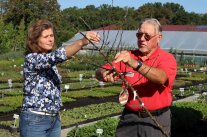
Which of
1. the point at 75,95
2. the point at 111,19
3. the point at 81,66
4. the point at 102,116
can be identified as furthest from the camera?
the point at 81,66

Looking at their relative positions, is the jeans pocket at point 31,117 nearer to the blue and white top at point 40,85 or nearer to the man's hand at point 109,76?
the blue and white top at point 40,85

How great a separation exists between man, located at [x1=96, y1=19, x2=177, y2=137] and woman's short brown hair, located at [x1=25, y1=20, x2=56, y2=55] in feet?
1.76

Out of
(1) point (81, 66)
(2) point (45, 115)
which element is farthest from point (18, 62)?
(2) point (45, 115)

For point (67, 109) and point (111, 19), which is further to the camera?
point (67, 109)

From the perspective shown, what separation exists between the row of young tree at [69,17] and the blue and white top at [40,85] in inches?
11.8

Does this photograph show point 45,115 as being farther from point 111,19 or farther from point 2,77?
point 2,77

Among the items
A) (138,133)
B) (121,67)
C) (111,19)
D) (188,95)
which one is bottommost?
(188,95)

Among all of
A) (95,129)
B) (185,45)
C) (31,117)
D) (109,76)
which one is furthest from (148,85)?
(185,45)

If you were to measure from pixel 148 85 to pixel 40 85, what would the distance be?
0.86 m

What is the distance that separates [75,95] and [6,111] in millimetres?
3358

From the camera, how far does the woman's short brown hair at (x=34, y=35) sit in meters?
3.53

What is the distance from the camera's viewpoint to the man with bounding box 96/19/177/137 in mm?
3369

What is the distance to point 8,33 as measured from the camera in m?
33.6

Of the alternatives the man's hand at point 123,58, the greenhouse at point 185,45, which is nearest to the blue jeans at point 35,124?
the man's hand at point 123,58
